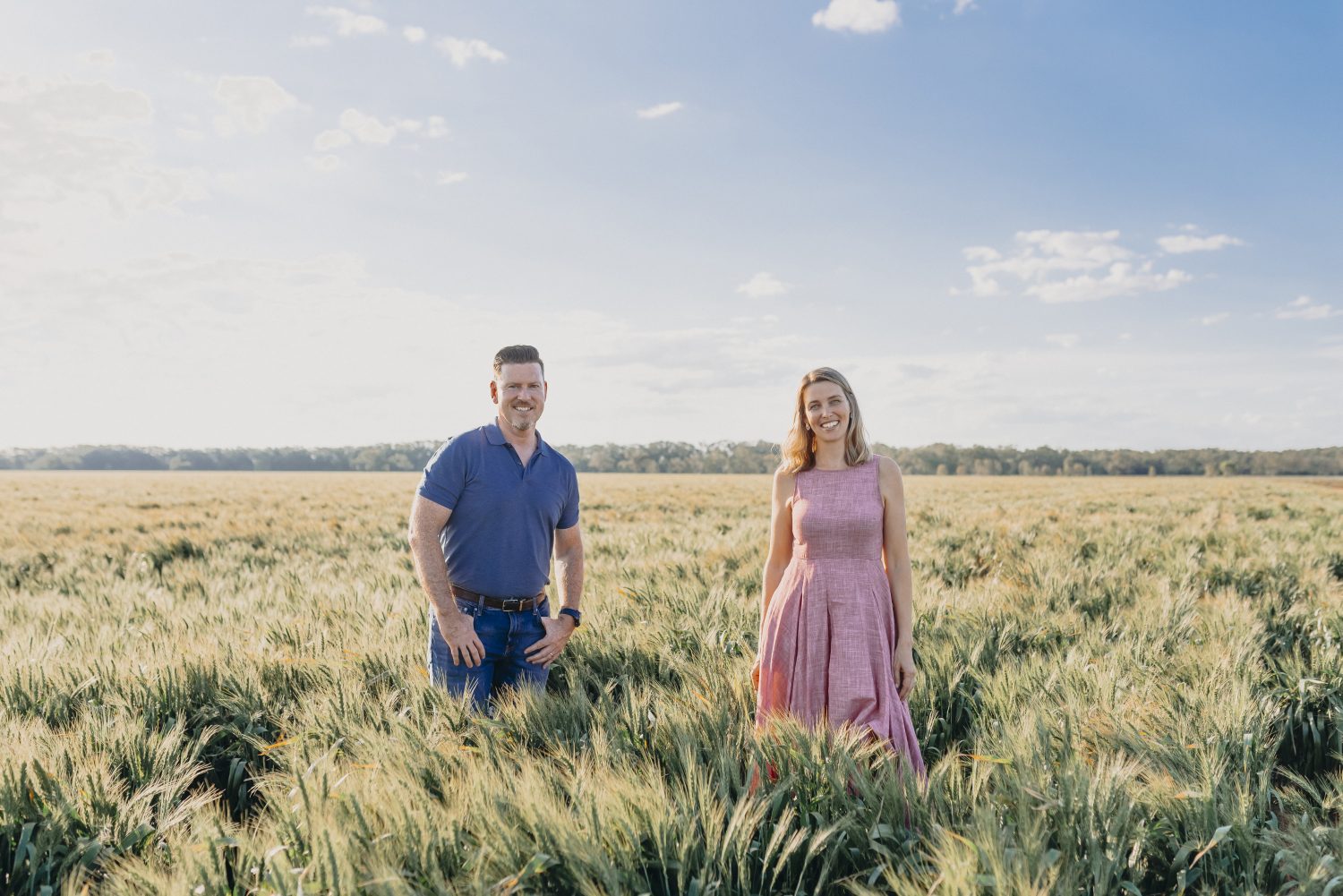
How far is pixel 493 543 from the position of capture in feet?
11.5

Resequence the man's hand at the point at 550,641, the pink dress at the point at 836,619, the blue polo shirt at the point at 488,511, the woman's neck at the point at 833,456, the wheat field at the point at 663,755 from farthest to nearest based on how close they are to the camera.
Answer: the man's hand at the point at 550,641
the blue polo shirt at the point at 488,511
the woman's neck at the point at 833,456
the pink dress at the point at 836,619
the wheat field at the point at 663,755

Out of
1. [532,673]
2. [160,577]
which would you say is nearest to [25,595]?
[160,577]

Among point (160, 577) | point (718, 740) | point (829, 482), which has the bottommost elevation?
point (160, 577)

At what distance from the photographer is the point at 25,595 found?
7836mm

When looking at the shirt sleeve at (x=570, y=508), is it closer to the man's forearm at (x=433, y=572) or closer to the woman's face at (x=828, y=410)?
the man's forearm at (x=433, y=572)

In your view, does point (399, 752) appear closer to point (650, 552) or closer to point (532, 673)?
point (532, 673)

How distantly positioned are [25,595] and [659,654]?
7503mm

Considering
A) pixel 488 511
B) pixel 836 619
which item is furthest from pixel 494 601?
pixel 836 619

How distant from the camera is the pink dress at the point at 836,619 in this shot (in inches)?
125

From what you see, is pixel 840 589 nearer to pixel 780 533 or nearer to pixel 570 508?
pixel 780 533

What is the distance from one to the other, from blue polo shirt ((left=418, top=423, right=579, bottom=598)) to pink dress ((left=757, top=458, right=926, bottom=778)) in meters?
1.18

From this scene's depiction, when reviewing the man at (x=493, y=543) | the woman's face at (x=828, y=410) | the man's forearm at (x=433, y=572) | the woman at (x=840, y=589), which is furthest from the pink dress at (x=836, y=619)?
the man's forearm at (x=433, y=572)

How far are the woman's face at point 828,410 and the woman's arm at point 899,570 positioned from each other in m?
0.24

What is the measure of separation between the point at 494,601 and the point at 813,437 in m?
1.64
